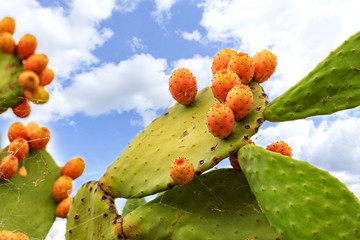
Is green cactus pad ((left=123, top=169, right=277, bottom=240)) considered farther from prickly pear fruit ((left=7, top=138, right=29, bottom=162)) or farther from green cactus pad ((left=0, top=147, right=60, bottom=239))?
prickly pear fruit ((left=7, top=138, right=29, bottom=162))

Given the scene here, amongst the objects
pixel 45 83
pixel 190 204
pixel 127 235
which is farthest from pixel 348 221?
pixel 45 83

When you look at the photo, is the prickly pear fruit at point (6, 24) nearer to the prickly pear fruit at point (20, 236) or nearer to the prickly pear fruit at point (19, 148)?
the prickly pear fruit at point (19, 148)

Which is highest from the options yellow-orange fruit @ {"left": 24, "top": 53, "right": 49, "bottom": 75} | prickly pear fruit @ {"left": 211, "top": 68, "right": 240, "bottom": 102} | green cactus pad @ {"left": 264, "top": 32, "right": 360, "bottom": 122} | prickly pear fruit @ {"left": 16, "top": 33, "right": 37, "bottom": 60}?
prickly pear fruit @ {"left": 16, "top": 33, "right": 37, "bottom": 60}

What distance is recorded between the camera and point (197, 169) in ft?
5.10

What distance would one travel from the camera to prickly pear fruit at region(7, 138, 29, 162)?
208 centimetres

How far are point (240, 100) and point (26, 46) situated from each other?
4.67ft

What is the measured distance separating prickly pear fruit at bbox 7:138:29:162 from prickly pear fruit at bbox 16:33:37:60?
535 millimetres

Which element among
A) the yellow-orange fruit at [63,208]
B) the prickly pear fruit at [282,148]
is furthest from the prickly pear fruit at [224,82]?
the yellow-orange fruit at [63,208]

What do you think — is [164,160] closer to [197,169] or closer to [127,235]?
[197,169]

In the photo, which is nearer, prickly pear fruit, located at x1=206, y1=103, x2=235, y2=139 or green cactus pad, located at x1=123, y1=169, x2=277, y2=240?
prickly pear fruit, located at x1=206, y1=103, x2=235, y2=139

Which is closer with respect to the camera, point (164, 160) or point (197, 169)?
point (197, 169)

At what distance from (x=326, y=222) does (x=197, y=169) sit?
0.52 metres

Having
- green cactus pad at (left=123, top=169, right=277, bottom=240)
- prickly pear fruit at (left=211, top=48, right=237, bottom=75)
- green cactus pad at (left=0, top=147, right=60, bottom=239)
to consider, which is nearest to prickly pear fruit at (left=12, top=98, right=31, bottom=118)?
green cactus pad at (left=0, top=147, right=60, bottom=239)

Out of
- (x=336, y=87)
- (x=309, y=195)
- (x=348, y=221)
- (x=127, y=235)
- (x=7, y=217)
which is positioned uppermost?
(x=7, y=217)
